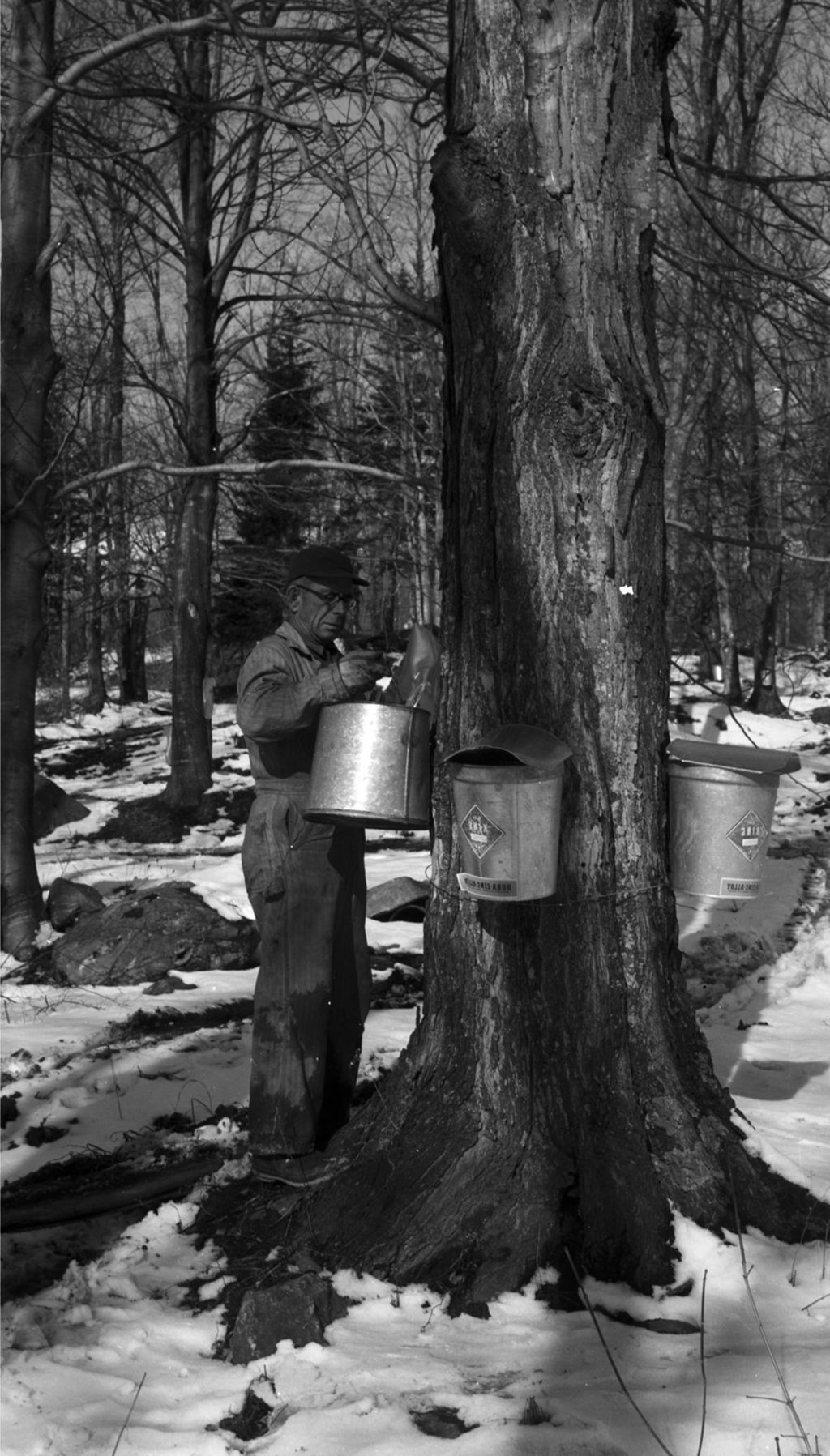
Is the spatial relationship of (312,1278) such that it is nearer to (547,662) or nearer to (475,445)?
(547,662)

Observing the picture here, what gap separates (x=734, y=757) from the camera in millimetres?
2980

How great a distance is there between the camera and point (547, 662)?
2982 millimetres

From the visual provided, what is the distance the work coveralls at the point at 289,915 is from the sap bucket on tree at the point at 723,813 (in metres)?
1.09

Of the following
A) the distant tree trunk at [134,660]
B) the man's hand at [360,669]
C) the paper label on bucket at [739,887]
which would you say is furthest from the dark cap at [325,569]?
the distant tree trunk at [134,660]

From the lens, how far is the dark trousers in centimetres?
358

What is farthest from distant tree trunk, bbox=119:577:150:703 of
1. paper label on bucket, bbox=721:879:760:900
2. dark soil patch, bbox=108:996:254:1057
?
paper label on bucket, bbox=721:879:760:900

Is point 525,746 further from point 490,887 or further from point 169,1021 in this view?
point 169,1021

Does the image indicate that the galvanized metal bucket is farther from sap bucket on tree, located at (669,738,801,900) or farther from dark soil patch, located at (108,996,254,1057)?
dark soil patch, located at (108,996,254,1057)

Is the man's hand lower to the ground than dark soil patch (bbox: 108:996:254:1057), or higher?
higher

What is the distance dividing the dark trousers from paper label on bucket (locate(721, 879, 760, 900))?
1172 mm

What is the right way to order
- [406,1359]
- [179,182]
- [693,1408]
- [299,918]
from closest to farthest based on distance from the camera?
1. [693,1408]
2. [406,1359]
3. [299,918]
4. [179,182]

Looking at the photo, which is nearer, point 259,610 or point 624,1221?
point 624,1221

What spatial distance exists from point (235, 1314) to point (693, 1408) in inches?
41.3

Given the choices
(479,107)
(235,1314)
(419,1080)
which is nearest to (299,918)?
(419,1080)
